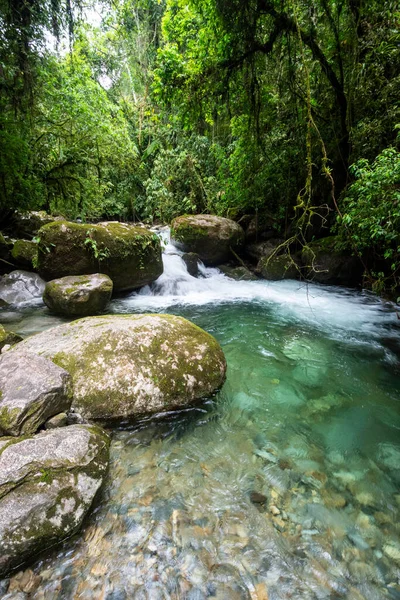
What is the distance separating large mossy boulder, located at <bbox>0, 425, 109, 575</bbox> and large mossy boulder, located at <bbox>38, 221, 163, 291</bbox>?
4.73 m

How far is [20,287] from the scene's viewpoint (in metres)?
6.49

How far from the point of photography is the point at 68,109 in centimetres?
814

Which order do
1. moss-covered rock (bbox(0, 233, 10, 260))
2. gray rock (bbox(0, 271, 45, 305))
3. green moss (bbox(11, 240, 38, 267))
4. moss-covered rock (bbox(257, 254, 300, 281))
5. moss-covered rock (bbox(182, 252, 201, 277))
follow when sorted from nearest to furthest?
gray rock (bbox(0, 271, 45, 305)), green moss (bbox(11, 240, 38, 267)), moss-covered rock (bbox(0, 233, 10, 260)), moss-covered rock (bbox(257, 254, 300, 281)), moss-covered rock (bbox(182, 252, 201, 277))

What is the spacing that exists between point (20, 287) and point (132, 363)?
5249 millimetres

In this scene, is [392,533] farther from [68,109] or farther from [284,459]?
[68,109]

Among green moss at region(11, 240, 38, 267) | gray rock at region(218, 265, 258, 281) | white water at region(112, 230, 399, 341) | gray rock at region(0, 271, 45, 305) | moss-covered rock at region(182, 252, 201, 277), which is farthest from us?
gray rock at region(218, 265, 258, 281)

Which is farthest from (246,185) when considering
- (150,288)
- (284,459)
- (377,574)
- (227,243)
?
(377,574)

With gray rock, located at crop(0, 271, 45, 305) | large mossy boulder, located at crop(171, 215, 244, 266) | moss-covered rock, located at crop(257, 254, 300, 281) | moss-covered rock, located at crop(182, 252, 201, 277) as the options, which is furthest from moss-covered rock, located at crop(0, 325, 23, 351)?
moss-covered rock, located at crop(257, 254, 300, 281)

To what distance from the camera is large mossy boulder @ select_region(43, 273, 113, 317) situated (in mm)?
5230

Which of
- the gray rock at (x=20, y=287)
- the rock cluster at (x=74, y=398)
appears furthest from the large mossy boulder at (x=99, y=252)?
the rock cluster at (x=74, y=398)

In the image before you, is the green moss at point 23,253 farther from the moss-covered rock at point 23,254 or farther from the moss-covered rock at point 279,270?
the moss-covered rock at point 279,270

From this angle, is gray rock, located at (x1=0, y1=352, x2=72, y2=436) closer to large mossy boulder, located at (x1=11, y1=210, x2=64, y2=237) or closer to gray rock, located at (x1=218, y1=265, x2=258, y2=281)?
gray rock, located at (x1=218, y1=265, x2=258, y2=281)

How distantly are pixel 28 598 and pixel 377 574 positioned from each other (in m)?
1.92

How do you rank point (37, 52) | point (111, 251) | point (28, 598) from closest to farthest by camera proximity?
point (28, 598)
point (37, 52)
point (111, 251)
